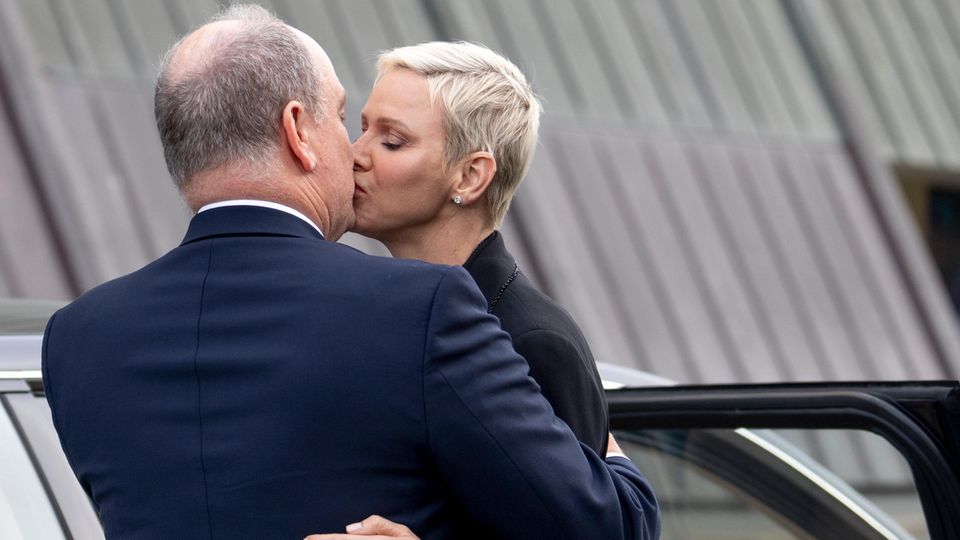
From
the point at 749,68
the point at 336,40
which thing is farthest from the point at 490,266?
the point at 749,68

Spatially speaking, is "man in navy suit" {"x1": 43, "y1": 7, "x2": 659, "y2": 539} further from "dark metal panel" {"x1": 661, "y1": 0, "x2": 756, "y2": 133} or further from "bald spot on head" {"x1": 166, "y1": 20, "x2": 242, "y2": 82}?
"dark metal panel" {"x1": 661, "y1": 0, "x2": 756, "y2": 133}

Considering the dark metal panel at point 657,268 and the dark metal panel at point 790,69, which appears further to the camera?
the dark metal panel at point 790,69

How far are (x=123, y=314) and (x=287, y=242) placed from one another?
0.22 m

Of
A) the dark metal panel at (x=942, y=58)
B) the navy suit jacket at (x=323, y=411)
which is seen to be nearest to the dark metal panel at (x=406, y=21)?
the dark metal panel at (x=942, y=58)

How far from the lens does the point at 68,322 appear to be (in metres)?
1.80

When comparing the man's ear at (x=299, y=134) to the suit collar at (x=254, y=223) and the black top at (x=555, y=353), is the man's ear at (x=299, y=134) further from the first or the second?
the black top at (x=555, y=353)

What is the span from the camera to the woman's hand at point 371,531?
5.32 feet

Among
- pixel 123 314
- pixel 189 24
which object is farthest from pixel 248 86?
pixel 189 24

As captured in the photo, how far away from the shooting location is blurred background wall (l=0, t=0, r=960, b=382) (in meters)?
8.14

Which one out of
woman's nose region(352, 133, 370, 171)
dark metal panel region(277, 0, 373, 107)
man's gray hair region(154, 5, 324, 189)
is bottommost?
woman's nose region(352, 133, 370, 171)

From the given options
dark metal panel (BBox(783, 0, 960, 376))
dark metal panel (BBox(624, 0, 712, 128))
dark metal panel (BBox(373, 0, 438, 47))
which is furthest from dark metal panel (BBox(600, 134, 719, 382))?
dark metal panel (BBox(783, 0, 960, 376))

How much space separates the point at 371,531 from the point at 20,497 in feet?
2.26

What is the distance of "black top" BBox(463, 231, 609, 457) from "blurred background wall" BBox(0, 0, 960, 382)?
600cm

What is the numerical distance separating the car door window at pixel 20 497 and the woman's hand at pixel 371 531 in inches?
23.9
